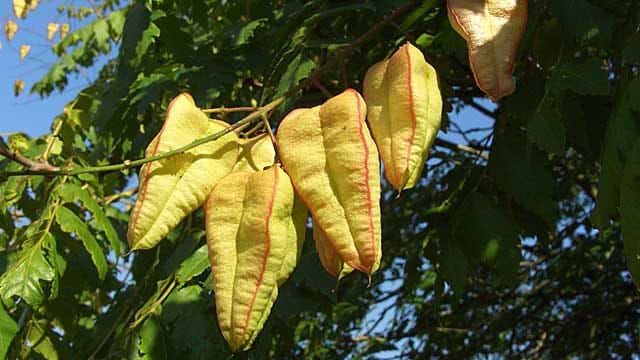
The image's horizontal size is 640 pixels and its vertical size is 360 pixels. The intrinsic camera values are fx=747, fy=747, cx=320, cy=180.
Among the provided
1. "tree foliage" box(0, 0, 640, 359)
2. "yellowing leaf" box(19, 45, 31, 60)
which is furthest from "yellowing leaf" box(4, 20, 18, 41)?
"tree foliage" box(0, 0, 640, 359)

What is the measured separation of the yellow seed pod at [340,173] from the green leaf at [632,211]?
518 millimetres

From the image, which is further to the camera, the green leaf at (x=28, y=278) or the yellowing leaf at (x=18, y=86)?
the yellowing leaf at (x=18, y=86)

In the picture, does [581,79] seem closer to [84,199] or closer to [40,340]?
[84,199]

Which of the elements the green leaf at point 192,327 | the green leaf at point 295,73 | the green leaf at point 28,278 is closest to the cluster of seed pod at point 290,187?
the green leaf at point 295,73

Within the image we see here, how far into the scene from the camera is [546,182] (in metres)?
2.34

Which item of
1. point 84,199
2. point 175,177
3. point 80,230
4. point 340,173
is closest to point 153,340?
point 80,230

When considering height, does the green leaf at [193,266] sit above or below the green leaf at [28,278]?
above

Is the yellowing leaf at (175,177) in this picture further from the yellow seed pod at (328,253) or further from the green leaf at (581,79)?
the green leaf at (581,79)

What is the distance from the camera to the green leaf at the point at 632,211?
1.39 meters

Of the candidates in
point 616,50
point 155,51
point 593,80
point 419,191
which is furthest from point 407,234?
point 593,80

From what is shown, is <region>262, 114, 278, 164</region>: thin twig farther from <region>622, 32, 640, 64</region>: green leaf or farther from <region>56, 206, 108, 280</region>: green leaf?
<region>56, 206, 108, 280</region>: green leaf

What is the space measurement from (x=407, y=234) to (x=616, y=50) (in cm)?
209

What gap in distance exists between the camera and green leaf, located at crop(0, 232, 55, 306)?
6.73 feet

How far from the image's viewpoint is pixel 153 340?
2.03 meters
